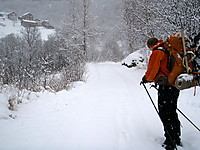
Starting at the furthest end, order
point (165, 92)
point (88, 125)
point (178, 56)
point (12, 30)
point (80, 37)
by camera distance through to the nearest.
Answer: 1. point (12, 30)
2. point (80, 37)
3. point (88, 125)
4. point (165, 92)
5. point (178, 56)

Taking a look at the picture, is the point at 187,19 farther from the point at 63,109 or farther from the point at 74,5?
the point at 74,5

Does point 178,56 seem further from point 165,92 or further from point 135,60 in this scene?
point 135,60

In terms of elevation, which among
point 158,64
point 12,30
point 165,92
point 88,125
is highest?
point 12,30

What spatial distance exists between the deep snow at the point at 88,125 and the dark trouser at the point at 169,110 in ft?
1.20

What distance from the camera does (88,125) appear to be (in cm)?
327

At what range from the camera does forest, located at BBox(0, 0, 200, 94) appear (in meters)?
6.17

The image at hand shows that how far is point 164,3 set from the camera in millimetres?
6996

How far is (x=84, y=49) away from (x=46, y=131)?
1693cm

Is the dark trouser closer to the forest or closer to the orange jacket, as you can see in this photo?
the orange jacket

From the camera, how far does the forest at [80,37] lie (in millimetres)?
6168

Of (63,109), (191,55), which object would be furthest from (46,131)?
(191,55)

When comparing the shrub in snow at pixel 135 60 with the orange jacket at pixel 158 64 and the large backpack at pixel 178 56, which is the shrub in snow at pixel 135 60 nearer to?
the orange jacket at pixel 158 64

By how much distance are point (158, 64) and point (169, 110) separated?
865mm

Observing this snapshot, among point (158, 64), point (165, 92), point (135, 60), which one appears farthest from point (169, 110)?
point (135, 60)
